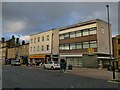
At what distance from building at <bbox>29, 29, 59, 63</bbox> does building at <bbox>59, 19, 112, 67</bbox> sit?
2560mm

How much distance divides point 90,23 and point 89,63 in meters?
8.33

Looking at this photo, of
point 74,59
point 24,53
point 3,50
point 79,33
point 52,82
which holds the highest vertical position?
point 79,33

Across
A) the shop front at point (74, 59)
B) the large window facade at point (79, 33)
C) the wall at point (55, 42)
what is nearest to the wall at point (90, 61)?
the shop front at point (74, 59)

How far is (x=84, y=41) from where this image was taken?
140ft

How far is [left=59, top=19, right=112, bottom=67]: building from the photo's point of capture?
133 feet

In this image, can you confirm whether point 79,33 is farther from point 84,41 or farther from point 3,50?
point 3,50

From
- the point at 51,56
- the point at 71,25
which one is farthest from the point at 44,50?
the point at 71,25

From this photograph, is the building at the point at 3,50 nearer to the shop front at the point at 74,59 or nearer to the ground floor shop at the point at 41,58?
the ground floor shop at the point at 41,58

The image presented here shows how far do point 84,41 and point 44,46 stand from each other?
50.0 feet

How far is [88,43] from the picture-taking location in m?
41.8

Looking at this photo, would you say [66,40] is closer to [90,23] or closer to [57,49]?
[57,49]

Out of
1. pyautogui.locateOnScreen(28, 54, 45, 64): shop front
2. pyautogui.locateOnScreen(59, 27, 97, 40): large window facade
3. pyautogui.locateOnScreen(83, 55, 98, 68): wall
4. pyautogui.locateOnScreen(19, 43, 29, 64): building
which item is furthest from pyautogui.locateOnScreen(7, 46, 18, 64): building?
pyautogui.locateOnScreen(83, 55, 98, 68): wall

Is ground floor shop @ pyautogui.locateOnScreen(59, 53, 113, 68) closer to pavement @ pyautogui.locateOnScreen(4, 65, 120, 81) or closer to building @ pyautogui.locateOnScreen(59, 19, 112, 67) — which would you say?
building @ pyautogui.locateOnScreen(59, 19, 112, 67)

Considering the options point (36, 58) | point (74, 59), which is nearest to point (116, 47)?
point (74, 59)
